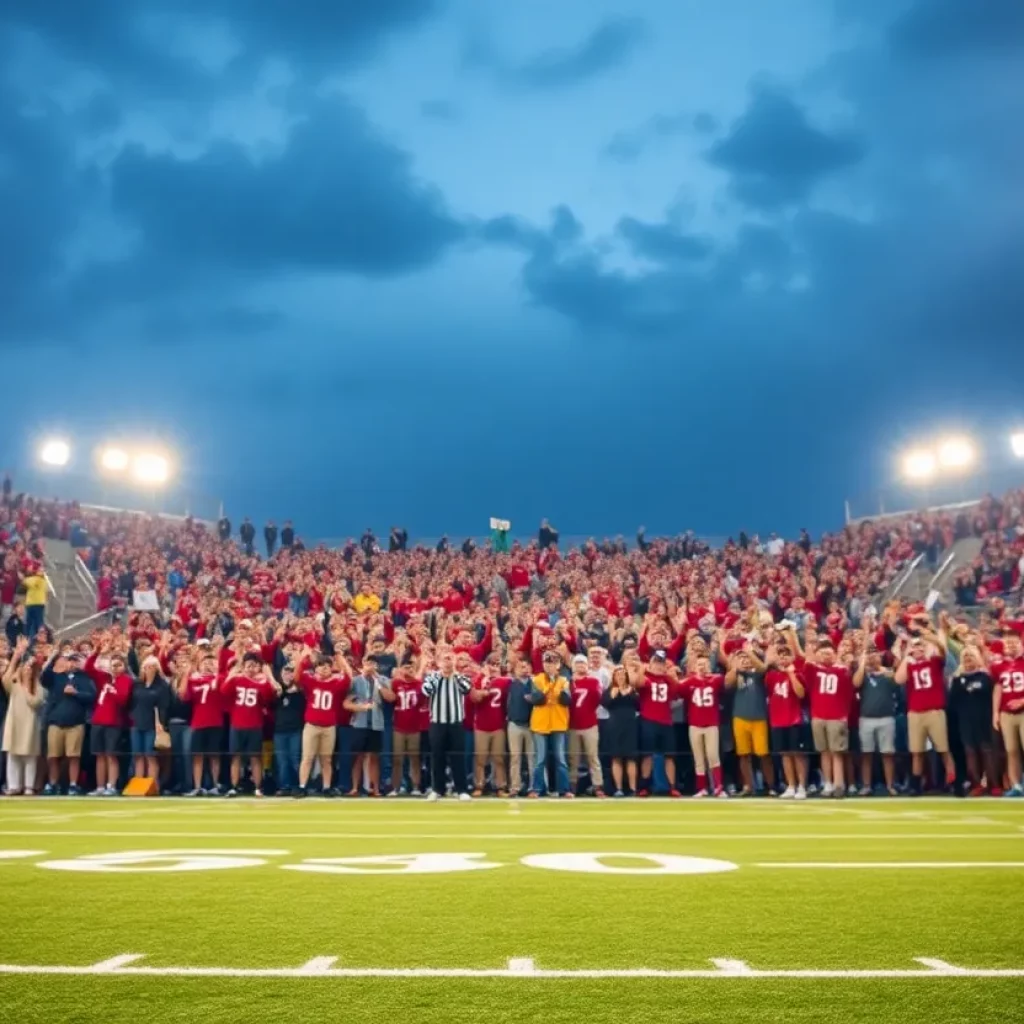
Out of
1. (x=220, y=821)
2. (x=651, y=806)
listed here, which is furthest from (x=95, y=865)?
(x=651, y=806)

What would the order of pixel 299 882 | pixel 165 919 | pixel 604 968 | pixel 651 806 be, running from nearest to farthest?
pixel 604 968 → pixel 165 919 → pixel 299 882 → pixel 651 806

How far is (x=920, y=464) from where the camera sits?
46719mm

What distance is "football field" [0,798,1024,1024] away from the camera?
3.51 metres

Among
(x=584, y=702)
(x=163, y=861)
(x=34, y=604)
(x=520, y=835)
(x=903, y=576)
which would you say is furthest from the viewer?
(x=903, y=576)

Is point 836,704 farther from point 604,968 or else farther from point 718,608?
point 604,968

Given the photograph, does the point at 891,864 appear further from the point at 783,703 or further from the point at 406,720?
the point at 406,720

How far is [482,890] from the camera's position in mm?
5773

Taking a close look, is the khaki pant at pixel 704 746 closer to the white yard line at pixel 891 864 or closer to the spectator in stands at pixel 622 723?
the spectator in stands at pixel 622 723

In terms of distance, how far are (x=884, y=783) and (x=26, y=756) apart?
12.2 meters

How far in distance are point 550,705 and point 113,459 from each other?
117 feet

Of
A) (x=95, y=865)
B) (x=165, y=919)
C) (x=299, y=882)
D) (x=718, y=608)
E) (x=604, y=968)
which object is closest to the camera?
(x=604, y=968)

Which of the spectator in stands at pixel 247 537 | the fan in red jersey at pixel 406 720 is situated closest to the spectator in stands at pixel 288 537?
the spectator in stands at pixel 247 537

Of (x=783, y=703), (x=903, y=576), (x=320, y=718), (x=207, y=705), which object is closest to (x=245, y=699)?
(x=207, y=705)

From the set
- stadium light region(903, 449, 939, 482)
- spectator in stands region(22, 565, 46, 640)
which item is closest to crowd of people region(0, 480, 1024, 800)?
spectator in stands region(22, 565, 46, 640)
